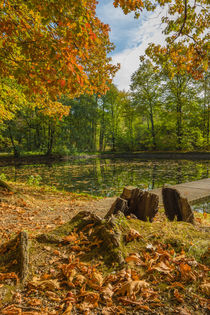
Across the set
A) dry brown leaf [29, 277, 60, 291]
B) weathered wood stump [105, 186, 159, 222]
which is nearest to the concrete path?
weathered wood stump [105, 186, 159, 222]

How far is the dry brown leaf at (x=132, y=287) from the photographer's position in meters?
1.44

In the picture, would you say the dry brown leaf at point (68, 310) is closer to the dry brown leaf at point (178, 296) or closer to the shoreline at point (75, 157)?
the dry brown leaf at point (178, 296)

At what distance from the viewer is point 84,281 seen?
159 cm

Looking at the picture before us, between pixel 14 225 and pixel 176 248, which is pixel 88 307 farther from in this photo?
pixel 14 225

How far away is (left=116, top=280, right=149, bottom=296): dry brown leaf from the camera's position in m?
1.44

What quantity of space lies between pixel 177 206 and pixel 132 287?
8.21 ft

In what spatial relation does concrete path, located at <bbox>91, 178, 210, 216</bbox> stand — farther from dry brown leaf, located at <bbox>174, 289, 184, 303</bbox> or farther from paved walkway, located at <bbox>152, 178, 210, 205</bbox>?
dry brown leaf, located at <bbox>174, 289, 184, 303</bbox>

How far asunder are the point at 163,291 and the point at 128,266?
0.38 meters

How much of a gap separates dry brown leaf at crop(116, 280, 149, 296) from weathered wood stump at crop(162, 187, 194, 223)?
2338 mm

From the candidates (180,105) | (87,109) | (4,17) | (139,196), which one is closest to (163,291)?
(139,196)

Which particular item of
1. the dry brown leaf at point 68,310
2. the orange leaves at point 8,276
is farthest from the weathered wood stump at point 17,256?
the dry brown leaf at point 68,310

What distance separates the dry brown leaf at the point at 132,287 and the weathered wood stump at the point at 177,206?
234 cm

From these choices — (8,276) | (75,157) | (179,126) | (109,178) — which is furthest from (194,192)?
(75,157)

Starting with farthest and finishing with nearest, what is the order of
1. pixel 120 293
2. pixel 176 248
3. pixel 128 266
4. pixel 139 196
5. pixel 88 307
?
pixel 139 196 → pixel 176 248 → pixel 128 266 → pixel 120 293 → pixel 88 307
